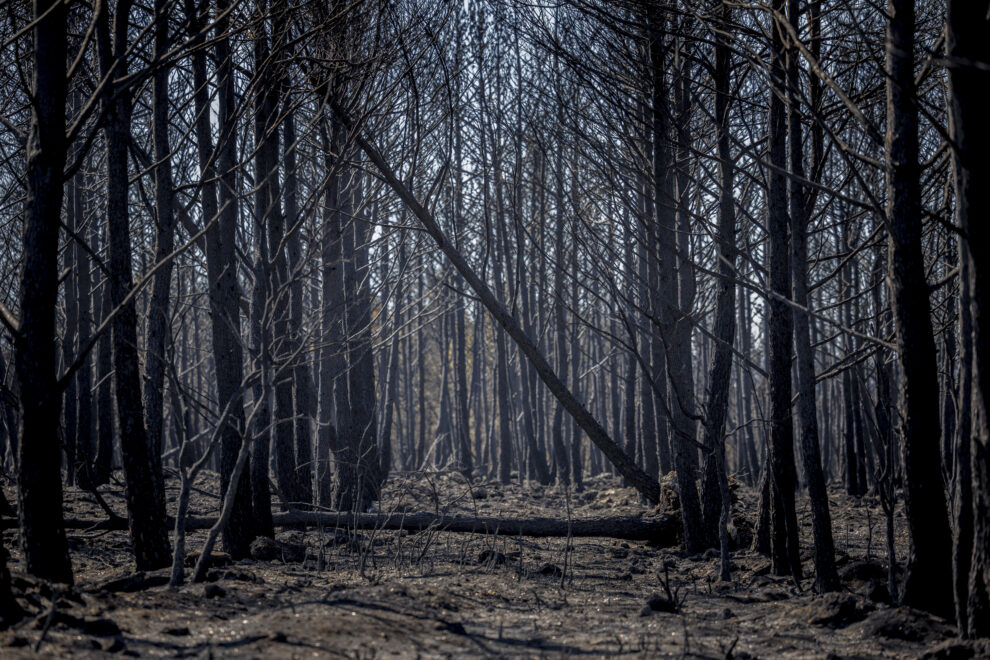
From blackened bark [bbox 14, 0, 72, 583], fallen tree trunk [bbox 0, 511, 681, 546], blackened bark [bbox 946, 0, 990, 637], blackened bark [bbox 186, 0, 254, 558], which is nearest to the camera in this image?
blackened bark [bbox 946, 0, 990, 637]

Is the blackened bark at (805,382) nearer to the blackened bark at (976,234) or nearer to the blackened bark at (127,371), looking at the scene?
the blackened bark at (976,234)

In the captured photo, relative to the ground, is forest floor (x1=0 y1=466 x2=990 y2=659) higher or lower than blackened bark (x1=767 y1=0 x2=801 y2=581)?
lower

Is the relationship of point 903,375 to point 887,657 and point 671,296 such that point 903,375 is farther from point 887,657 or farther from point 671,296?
point 671,296

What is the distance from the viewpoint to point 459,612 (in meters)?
4.88

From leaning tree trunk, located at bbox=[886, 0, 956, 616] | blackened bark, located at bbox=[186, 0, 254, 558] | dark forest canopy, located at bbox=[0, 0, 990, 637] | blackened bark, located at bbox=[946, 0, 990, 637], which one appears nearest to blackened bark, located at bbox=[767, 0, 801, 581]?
dark forest canopy, located at bbox=[0, 0, 990, 637]

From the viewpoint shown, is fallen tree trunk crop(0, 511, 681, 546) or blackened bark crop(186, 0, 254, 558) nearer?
blackened bark crop(186, 0, 254, 558)

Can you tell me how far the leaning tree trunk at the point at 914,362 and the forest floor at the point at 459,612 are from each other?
29 centimetres

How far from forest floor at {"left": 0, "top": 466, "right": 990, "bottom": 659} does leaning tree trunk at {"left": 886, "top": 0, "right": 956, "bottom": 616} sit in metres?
0.29

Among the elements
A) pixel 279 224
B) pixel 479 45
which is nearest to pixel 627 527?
pixel 279 224

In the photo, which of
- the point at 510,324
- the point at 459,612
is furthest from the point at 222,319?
the point at 459,612

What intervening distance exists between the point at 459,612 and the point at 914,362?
111 inches

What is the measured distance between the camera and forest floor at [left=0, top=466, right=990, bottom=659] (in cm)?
380

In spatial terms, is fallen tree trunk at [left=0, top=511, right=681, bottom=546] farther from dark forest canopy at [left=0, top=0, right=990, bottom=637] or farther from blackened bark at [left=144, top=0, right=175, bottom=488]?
blackened bark at [left=144, top=0, right=175, bottom=488]

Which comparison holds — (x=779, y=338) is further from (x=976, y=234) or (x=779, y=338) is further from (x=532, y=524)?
(x=532, y=524)
